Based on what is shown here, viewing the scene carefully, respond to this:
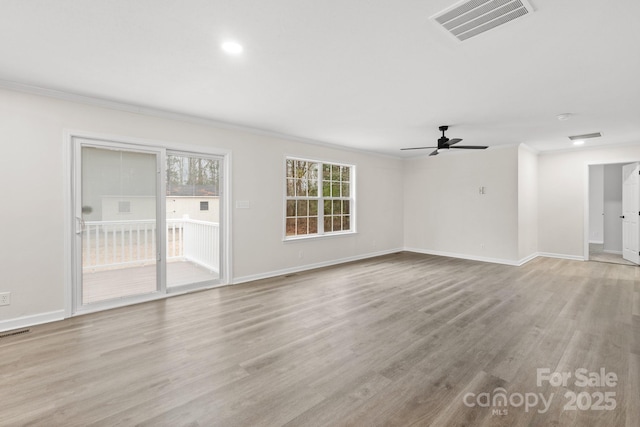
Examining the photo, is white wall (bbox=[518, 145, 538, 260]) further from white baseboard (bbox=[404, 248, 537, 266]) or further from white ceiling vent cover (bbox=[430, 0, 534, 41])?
white ceiling vent cover (bbox=[430, 0, 534, 41])

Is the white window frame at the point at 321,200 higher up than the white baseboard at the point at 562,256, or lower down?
higher up

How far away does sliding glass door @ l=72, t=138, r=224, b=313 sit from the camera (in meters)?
3.50

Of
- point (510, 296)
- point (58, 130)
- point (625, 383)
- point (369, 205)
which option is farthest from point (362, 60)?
point (369, 205)

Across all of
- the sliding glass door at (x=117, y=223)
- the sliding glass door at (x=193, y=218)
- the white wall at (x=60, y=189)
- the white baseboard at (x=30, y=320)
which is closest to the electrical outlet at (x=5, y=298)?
the white wall at (x=60, y=189)

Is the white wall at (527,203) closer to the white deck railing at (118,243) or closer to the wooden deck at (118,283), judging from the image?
the white deck railing at (118,243)

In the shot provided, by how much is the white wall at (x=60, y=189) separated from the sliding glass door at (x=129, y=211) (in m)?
0.19

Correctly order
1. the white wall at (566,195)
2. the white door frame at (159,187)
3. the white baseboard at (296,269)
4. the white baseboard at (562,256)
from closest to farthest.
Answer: the white door frame at (159,187), the white baseboard at (296,269), the white wall at (566,195), the white baseboard at (562,256)

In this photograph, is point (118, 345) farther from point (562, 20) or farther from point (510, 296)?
point (510, 296)

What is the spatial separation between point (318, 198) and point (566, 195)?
559cm

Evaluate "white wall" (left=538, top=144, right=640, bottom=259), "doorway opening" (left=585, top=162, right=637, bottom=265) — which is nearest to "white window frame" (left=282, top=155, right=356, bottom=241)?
"white wall" (left=538, top=144, right=640, bottom=259)

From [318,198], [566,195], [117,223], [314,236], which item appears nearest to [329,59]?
[117,223]

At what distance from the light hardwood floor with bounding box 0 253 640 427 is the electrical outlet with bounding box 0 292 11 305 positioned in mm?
436

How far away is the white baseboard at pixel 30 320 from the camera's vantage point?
3.00m

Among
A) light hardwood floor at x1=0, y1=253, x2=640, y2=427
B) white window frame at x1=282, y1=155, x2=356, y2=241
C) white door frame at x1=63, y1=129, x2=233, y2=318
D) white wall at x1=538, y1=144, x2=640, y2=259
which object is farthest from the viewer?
white wall at x1=538, y1=144, x2=640, y2=259
